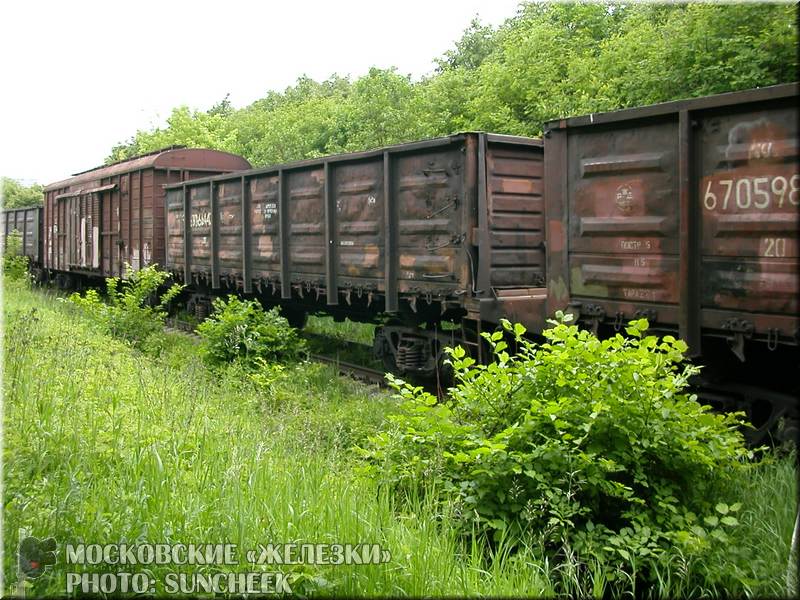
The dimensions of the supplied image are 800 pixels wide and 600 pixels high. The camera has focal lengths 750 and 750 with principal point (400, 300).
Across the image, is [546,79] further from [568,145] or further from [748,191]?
[748,191]

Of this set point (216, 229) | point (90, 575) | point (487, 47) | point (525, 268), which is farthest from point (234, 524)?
point (487, 47)

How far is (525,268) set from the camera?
30.1 feet

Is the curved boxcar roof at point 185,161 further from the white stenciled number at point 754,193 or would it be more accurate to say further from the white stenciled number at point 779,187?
the white stenciled number at point 779,187

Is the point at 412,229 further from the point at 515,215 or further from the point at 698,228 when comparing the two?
the point at 698,228

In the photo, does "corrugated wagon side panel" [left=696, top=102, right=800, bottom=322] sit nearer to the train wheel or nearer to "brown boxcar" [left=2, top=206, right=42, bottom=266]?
the train wheel

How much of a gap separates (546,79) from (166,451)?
14.9 m

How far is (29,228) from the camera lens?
29.0 meters

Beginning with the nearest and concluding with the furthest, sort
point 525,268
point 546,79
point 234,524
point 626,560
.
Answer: point 234,524 < point 626,560 < point 525,268 < point 546,79

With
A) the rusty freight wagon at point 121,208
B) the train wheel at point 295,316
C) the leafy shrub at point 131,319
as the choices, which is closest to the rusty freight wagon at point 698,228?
the leafy shrub at point 131,319

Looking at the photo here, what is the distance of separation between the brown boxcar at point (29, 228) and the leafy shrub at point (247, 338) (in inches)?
760

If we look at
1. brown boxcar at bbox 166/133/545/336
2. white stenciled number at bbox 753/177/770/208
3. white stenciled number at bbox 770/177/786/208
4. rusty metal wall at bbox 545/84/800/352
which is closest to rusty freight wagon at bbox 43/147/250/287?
brown boxcar at bbox 166/133/545/336

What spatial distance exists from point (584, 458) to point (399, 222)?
595cm

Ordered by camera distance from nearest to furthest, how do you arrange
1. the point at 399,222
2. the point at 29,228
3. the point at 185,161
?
the point at 399,222
the point at 185,161
the point at 29,228

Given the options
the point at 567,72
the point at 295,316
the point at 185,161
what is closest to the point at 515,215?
the point at 295,316
